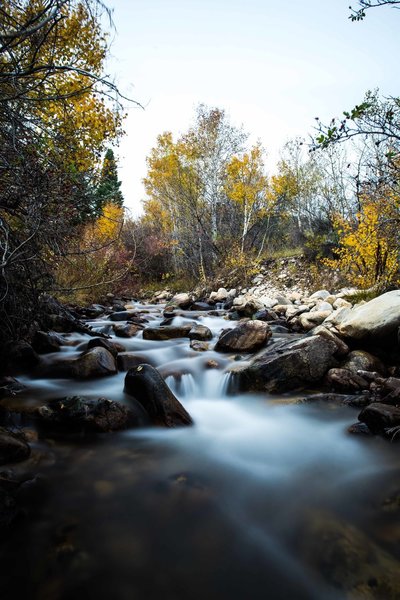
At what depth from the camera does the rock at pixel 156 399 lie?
3.65m

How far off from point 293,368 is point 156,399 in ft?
6.35

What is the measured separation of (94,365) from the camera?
4.71 m

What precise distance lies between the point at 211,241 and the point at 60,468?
589 inches

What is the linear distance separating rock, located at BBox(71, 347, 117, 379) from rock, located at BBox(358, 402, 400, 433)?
3.28 m

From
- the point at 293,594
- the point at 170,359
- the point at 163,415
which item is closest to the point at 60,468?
the point at 163,415

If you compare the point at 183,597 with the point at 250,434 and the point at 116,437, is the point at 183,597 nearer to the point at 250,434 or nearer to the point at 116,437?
the point at 116,437

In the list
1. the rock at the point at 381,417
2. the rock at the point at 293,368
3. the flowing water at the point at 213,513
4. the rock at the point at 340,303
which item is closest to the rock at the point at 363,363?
the rock at the point at 293,368

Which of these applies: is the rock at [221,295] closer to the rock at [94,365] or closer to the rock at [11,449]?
the rock at [94,365]

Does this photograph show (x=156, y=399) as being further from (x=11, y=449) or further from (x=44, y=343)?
(x=44, y=343)

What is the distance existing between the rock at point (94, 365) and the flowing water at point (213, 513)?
2.38 feet

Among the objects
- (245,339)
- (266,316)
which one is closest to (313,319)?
(266,316)

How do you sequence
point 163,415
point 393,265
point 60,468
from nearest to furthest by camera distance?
point 60,468
point 163,415
point 393,265

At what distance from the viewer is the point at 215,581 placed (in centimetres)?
178

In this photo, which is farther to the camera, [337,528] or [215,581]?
[337,528]
